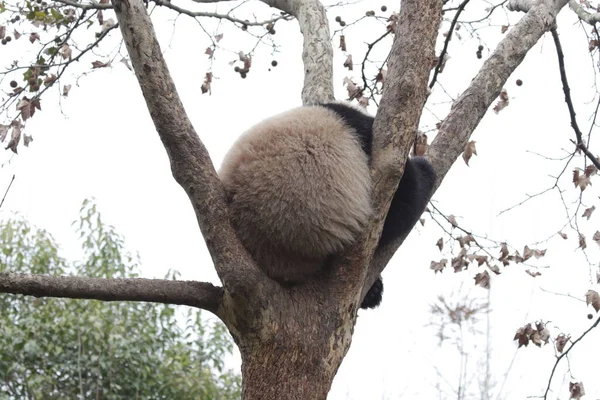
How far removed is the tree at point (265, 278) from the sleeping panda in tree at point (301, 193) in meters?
0.19

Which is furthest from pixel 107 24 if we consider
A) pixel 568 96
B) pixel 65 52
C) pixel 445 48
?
pixel 568 96

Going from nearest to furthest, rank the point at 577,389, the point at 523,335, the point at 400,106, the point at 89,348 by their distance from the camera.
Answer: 1. the point at 400,106
2. the point at 577,389
3. the point at 523,335
4. the point at 89,348

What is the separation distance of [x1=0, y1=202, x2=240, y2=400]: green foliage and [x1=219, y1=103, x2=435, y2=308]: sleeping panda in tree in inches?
184

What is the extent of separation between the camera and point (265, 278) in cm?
286

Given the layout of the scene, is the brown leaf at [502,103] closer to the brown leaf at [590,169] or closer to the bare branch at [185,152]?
the brown leaf at [590,169]

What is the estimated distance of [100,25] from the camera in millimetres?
5539

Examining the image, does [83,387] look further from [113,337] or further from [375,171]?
[375,171]

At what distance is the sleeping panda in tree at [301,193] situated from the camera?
3264 millimetres

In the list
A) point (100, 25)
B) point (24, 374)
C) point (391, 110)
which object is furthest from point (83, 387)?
point (391, 110)

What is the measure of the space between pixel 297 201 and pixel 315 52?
5.33 ft

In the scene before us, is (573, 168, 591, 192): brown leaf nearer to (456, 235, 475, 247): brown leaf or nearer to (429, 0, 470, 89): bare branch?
(456, 235, 475, 247): brown leaf

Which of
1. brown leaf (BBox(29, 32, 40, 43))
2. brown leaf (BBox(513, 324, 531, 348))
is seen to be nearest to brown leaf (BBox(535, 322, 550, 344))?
brown leaf (BBox(513, 324, 531, 348))

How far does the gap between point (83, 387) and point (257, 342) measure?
5777mm

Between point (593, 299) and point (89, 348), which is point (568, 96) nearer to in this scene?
point (593, 299)
